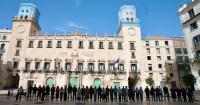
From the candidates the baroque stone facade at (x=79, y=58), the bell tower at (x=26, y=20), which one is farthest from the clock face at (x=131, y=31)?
the bell tower at (x=26, y=20)

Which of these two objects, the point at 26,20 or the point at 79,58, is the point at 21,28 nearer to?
the point at 26,20

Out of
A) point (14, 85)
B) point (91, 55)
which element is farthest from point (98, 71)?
point (14, 85)

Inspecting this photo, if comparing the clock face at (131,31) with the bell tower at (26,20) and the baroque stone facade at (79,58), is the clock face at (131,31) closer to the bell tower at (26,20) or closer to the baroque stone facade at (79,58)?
the baroque stone facade at (79,58)

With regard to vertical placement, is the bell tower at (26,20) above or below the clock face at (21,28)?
above

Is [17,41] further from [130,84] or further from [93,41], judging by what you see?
[130,84]

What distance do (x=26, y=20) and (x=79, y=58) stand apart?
1771cm

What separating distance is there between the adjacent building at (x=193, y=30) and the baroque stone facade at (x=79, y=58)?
43.7ft

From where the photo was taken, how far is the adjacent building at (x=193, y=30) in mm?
28564

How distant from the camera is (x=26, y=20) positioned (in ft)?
147

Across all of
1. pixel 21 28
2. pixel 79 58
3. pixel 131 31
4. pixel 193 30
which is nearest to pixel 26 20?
pixel 21 28

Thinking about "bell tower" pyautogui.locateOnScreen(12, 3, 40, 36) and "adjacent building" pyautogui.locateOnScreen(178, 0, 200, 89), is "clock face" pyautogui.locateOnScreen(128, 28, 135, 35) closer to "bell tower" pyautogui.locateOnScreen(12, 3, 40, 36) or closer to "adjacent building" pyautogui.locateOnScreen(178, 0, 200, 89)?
"adjacent building" pyautogui.locateOnScreen(178, 0, 200, 89)

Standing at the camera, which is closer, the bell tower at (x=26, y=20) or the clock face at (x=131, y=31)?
the bell tower at (x=26, y=20)

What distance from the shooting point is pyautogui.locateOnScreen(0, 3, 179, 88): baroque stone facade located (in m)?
39.7

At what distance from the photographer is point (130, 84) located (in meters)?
45.0
